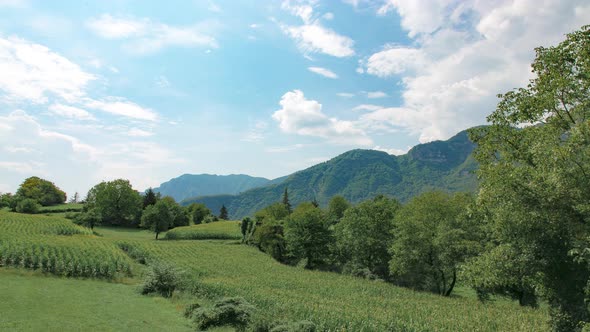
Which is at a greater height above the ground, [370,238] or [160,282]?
[370,238]

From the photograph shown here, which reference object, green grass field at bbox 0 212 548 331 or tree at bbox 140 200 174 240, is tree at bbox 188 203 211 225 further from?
green grass field at bbox 0 212 548 331

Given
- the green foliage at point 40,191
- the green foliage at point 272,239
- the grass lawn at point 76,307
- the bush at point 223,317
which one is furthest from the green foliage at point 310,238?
the green foliage at point 40,191

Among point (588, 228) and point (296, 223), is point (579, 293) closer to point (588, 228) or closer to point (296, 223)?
point (588, 228)

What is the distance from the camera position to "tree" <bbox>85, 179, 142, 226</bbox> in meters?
90.0

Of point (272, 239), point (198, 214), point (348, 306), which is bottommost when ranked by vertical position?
point (348, 306)

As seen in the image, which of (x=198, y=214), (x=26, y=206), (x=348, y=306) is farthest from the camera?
(x=198, y=214)

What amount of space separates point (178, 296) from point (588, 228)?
26673 mm

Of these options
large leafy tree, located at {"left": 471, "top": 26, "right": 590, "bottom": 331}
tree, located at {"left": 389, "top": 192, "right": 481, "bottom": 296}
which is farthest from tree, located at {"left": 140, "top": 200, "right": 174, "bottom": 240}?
large leafy tree, located at {"left": 471, "top": 26, "right": 590, "bottom": 331}

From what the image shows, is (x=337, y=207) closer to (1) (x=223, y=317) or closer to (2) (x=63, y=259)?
(2) (x=63, y=259)

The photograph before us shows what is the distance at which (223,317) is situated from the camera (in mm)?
19641

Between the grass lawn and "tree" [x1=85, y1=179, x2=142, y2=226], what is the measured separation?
65307 mm

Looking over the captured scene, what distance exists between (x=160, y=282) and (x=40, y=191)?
11271 centimetres

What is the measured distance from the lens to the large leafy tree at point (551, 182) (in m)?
13.0

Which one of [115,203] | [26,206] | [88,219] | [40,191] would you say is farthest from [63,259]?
[40,191]
